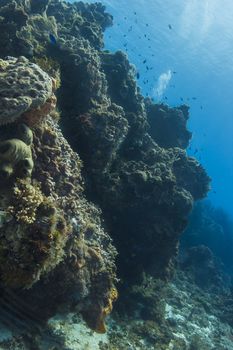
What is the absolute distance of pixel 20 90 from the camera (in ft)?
23.5

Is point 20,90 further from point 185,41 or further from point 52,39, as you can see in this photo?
point 185,41

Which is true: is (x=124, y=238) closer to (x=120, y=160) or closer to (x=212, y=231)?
(x=120, y=160)

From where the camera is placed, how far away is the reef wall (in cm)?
701

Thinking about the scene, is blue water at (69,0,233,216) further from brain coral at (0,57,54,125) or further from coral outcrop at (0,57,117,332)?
brain coral at (0,57,54,125)

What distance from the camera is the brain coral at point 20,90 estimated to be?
6.85 metres

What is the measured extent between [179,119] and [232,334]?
39.2 feet

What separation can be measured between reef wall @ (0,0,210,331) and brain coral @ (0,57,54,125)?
0.05 m

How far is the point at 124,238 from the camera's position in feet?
44.5

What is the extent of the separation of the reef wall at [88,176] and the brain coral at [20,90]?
0.17ft

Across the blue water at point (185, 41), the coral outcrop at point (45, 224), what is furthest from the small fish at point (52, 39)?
the blue water at point (185, 41)

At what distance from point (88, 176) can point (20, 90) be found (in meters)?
5.55

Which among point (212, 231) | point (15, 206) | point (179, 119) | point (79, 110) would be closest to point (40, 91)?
point (15, 206)

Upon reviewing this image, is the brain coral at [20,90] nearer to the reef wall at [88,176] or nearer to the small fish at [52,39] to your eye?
the reef wall at [88,176]

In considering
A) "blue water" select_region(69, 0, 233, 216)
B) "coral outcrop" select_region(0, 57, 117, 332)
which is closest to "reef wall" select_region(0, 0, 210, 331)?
"coral outcrop" select_region(0, 57, 117, 332)
